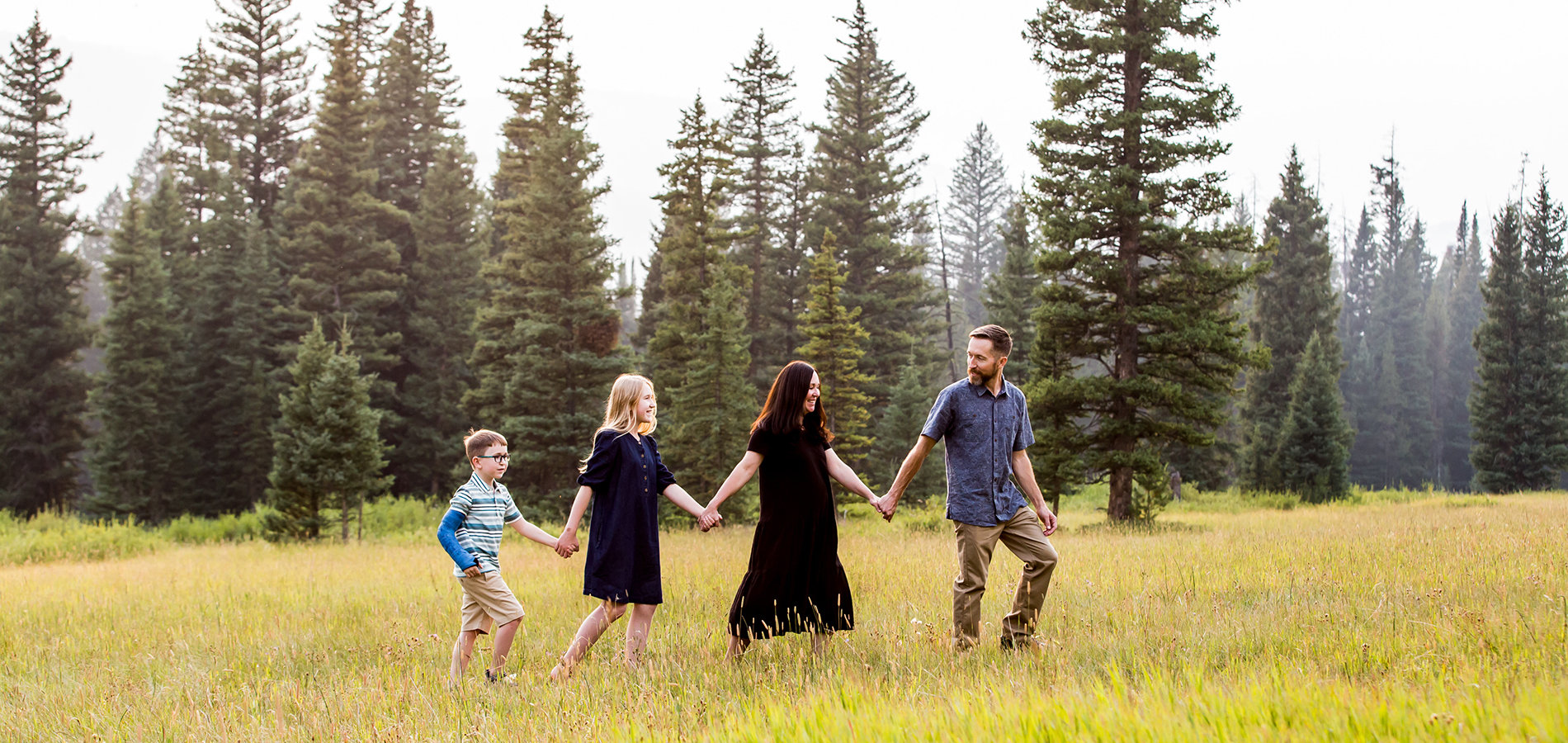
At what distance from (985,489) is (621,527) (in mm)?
2301

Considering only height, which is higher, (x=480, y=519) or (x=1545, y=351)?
(x=1545, y=351)

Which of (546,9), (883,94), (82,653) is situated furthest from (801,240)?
(82,653)

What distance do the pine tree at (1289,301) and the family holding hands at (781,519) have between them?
3987 centimetres

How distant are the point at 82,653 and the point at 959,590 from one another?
751cm

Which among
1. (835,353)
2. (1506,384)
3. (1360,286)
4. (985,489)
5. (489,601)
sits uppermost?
(1360,286)

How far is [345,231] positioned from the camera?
120 feet

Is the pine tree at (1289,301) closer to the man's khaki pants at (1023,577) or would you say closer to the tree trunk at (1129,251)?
the tree trunk at (1129,251)

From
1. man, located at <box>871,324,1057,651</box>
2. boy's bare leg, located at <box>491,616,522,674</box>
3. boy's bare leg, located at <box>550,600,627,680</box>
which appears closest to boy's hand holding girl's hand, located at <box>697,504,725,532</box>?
boy's bare leg, located at <box>550,600,627,680</box>

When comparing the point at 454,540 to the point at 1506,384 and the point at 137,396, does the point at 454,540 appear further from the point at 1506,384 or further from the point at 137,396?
the point at 1506,384

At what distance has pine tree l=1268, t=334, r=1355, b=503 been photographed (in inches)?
1382

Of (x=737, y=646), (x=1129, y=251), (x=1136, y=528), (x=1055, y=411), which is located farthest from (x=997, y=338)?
(x=1129, y=251)

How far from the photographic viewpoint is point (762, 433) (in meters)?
5.75

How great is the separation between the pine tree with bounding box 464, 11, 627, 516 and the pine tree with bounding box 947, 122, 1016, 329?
48.0 metres

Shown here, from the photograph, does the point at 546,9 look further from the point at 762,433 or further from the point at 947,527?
the point at 762,433
